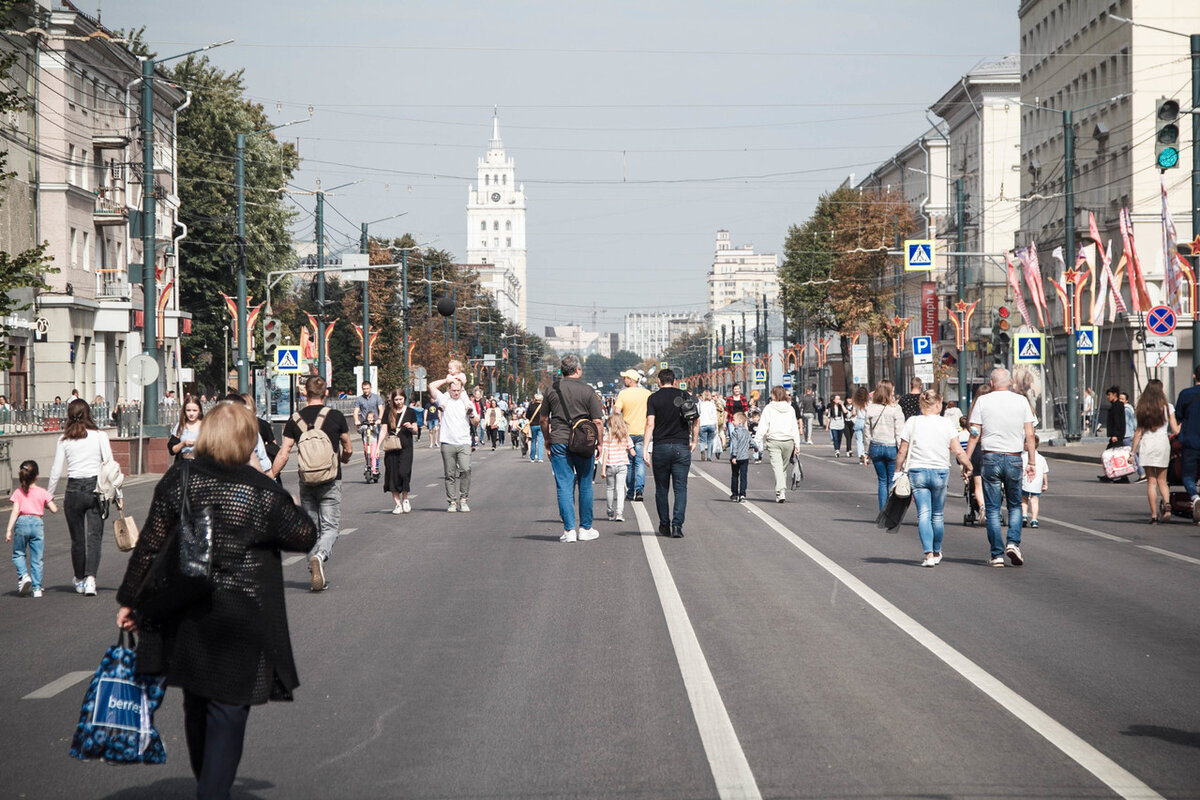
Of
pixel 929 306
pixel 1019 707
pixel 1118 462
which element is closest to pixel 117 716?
pixel 1019 707

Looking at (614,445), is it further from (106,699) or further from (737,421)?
(106,699)

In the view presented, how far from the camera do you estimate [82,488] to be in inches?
517

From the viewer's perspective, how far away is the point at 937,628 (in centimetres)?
1033

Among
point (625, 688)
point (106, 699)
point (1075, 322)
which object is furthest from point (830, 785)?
point (1075, 322)

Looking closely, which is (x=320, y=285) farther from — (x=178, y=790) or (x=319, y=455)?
(x=178, y=790)

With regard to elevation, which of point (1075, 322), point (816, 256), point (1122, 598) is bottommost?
point (1122, 598)

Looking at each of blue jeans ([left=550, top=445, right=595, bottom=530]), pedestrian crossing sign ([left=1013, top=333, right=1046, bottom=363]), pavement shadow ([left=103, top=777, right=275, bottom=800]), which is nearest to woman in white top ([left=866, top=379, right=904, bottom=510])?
blue jeans ([left=550, top=445, right=595, bottom=530])

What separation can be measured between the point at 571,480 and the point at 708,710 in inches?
354

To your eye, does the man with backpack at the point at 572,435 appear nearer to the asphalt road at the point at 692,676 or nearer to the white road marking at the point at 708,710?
the asphalt road at the point at 692,676

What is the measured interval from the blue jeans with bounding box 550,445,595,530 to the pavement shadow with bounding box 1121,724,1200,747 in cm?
926

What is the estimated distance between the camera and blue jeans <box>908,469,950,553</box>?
46.8 ft

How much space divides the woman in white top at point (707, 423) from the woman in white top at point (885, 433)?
42.7ft

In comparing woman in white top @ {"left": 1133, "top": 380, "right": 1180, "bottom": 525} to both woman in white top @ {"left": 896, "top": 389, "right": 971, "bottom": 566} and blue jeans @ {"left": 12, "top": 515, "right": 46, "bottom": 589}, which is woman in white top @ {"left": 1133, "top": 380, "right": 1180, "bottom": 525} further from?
blue jeans @ {"left": 12, "top": 515, "right": 46, "bottom": 589}

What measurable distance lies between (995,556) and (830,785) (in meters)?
8.62
